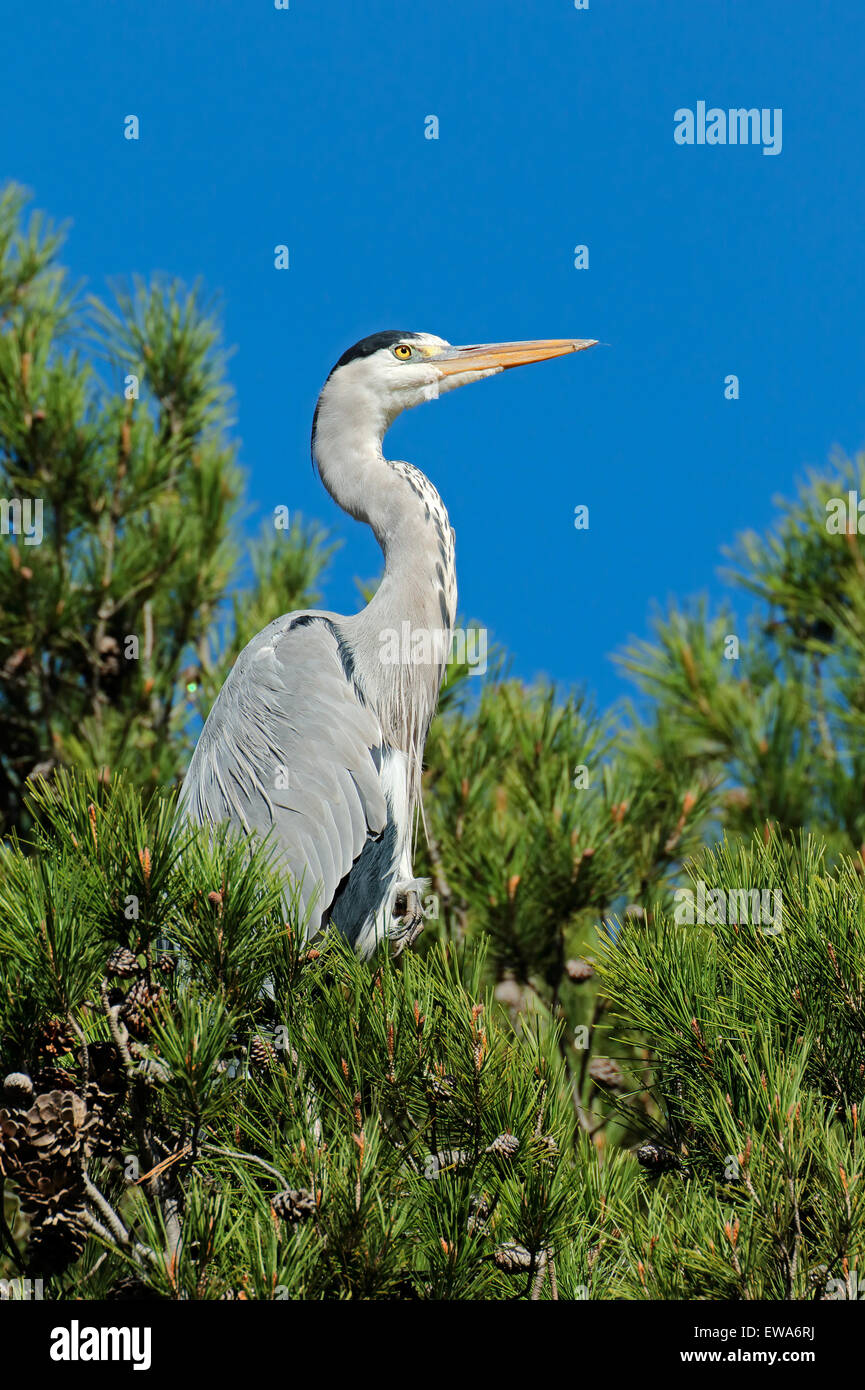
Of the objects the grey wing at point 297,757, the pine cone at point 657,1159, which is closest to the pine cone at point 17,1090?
the pine cone at point 657,1159

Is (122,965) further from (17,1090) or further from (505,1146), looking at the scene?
(505,1146)

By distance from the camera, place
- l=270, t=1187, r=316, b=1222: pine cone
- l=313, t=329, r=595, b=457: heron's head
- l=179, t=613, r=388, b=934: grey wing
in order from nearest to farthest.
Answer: l=270, t=1187, r=316, b=1222: pine cone < l=179, t=613, r=388, b=934: grey wing < l=313, t=329, r=595, b=457: heron's head

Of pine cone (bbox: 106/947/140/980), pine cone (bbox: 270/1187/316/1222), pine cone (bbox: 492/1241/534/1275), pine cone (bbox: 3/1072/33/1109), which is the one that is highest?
pine cone (bbox: 106/947/140/980)

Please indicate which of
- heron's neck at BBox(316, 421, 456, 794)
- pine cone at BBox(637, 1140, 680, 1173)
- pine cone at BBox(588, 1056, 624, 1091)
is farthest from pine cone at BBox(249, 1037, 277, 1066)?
heron's neck at BBox(316, 421, 456, 794)

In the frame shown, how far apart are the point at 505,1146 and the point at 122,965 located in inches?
20.3

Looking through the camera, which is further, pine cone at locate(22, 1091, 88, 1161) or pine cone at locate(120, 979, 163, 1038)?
pine cone at locate(120, 979, 163, 1038)

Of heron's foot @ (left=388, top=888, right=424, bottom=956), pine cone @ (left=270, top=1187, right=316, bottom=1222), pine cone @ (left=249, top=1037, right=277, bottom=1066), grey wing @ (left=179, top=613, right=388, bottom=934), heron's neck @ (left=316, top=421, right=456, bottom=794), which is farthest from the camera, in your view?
heron's neck @ (left=316, top=421, right=456, bottom=794)

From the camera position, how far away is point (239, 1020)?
189 centimetres

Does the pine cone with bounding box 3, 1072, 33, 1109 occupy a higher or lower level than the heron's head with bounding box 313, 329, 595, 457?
lower

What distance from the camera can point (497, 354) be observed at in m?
3.93

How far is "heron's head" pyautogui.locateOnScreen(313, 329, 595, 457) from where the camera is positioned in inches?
149

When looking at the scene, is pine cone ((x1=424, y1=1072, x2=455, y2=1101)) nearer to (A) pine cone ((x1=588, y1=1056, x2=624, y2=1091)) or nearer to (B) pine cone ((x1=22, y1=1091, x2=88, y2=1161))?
(B) pine cone ((x1=22, y1=1091, x2=88, y2=1161))

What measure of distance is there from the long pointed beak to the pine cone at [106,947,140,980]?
235cm
